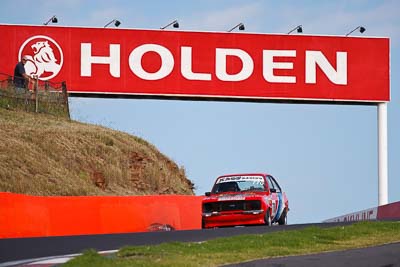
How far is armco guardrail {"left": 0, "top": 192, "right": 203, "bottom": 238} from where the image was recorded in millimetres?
20891

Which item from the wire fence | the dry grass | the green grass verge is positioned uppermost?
the wire fence

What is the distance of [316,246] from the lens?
15.0 metres

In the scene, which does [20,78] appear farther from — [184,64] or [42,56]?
[184,64]

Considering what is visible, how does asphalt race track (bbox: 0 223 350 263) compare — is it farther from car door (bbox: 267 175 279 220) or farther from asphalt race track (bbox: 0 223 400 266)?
car door (bbox: 267 175 279 220)

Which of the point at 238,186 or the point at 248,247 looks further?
the point at 238,186

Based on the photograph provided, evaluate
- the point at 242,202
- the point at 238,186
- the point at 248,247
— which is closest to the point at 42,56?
the point at 238,186

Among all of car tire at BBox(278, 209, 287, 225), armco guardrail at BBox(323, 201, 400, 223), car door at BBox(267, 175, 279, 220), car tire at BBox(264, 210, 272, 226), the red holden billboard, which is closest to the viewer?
car tire at BBox(264, 210, 272, 226)

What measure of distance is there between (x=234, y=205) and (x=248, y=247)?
871 cm

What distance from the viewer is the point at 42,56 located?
42688 millimetres

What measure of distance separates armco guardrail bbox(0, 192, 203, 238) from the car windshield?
1830mm

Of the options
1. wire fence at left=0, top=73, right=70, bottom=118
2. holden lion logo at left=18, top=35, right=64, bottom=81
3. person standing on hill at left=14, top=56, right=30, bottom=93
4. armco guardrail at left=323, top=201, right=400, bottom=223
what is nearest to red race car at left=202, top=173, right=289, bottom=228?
armco guardrail at left=323, top=201, right=400, bottom=223

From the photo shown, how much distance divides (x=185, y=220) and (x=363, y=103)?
1834 cm

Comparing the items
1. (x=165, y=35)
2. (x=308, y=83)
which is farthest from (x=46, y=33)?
(x=308, y=83)

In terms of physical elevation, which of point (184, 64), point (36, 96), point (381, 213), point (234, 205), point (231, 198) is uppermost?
point (184, 64)
